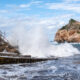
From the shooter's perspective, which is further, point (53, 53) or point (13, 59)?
point (53, 53)

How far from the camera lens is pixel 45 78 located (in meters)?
30.1

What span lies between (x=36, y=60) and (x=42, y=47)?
18.1m

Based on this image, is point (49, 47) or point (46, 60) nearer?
point (46, 60)

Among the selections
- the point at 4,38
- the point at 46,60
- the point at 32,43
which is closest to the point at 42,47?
the point at 32,43

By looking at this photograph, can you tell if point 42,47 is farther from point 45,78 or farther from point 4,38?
point 45,78

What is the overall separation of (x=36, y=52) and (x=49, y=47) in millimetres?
6716

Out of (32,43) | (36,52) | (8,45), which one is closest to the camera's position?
(8,45)

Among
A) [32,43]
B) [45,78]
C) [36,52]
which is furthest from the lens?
[32,43]

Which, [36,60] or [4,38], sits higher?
[4,38]

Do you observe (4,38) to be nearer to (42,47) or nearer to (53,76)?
(42,47)

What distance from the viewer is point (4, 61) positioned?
149ft

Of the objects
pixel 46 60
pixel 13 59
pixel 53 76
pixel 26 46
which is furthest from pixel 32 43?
pixel 53 76

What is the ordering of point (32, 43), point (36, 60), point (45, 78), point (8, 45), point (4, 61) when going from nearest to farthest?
point (45, 78) < point (4, 61) < point (36, 60) < point (8, 45) < point (32, 43)

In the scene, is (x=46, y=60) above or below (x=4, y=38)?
below
